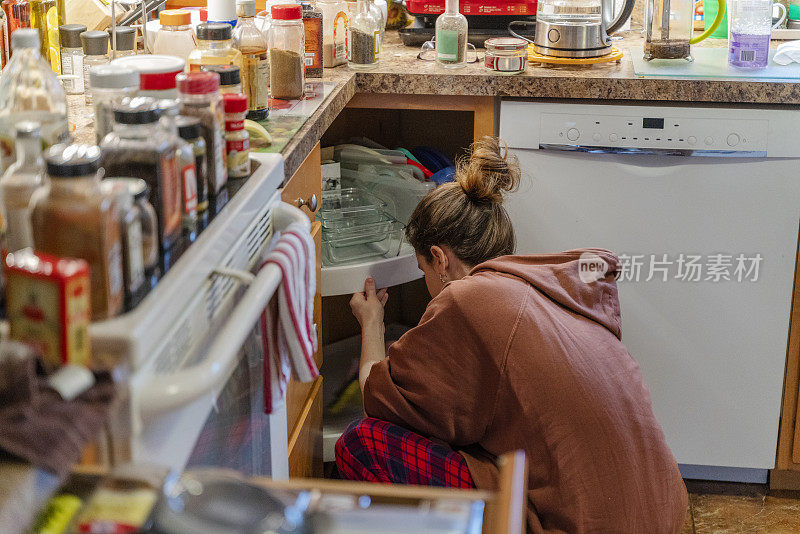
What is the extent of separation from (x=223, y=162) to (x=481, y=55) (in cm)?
129

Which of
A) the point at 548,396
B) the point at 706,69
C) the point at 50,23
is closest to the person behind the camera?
the point at 548,396

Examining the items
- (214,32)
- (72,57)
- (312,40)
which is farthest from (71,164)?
(312,40)

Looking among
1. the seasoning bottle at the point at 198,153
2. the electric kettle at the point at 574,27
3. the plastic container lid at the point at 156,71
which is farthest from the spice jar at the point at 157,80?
the electric kettle at the point at 574,27

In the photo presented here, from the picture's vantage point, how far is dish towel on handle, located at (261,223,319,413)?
118cm

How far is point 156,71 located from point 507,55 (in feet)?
3.44

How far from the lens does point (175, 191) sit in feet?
3.32

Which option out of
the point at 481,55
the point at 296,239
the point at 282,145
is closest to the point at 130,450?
the point at 296,239

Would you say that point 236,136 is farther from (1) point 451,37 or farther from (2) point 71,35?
(1) point 451,37

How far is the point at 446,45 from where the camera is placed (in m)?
2.17

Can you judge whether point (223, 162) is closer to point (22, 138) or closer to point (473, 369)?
point (22, 138)

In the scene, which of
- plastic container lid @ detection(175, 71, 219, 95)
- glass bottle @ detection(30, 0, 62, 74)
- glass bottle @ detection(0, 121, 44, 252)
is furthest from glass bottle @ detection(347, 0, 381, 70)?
glass bottle @ detection(0, 121, 44, 252)

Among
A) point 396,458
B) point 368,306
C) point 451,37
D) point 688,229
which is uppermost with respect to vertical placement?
point 451,37

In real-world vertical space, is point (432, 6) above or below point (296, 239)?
above

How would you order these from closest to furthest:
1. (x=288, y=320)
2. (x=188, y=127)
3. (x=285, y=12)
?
(x=188, y=127)
(x=288, y=320)
(x=285, y=12)
